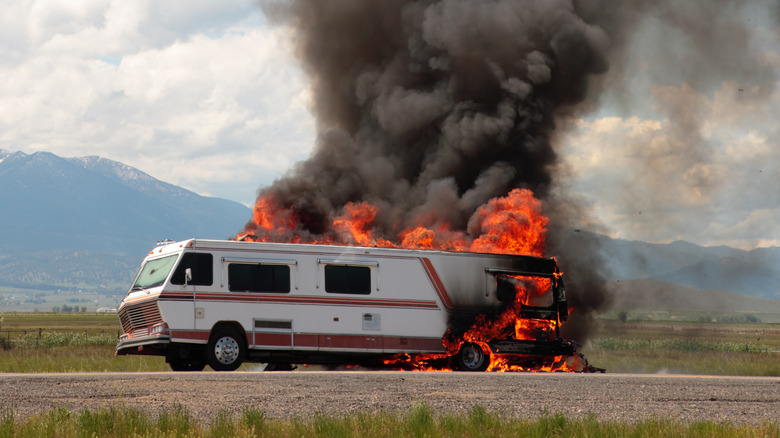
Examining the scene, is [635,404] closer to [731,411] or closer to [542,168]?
[731,411]

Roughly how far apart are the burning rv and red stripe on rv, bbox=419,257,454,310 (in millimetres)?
25

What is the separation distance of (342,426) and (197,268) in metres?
9.94

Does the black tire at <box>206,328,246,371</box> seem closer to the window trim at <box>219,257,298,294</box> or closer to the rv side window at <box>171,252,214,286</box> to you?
the window trim at <box>219,257,298,294</box>

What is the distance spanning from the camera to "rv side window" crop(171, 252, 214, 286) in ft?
69.8

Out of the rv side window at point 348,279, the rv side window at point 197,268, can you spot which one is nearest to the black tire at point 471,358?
the rv side window at point 348,279

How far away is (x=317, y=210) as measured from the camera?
3306 centimetres

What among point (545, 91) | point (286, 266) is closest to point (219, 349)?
point (286, 266)

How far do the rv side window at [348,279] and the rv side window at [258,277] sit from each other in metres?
1.04

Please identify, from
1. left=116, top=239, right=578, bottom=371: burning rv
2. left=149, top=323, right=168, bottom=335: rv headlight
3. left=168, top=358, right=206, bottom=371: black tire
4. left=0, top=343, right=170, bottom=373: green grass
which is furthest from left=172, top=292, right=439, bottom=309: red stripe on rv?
left=0, top=343, right=170, bottom=373: green grass

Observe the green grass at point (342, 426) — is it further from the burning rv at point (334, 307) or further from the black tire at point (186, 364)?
the black tire at point (186, 364)

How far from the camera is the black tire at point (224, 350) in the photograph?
21.3 metres

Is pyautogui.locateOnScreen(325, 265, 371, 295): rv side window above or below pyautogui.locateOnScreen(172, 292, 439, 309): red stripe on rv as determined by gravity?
above

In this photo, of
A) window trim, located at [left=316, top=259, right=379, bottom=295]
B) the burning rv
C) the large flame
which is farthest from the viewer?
the large flame

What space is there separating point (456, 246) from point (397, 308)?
19.4ft
